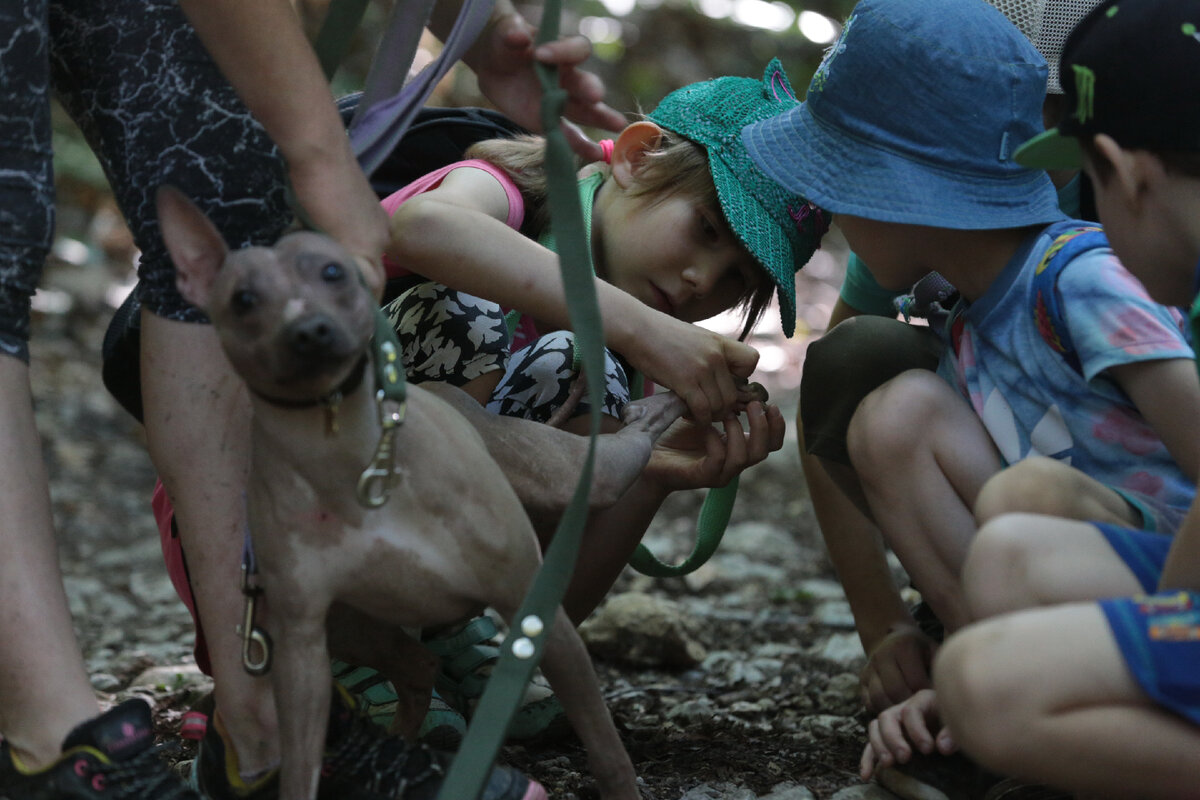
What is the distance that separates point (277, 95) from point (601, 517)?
1.14 meters

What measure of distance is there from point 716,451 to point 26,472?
3.85 feet

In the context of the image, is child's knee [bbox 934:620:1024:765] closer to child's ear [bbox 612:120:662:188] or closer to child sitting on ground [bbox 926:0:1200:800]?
child sitting on ground [bbox 926:0:1200:800]

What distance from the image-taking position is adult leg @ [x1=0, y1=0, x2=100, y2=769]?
1.71 metres

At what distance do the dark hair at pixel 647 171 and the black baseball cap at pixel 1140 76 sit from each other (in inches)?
38.2

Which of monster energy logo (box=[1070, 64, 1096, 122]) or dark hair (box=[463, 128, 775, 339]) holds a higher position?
monster energy logo (box=[1070, 64, 1096, 122])

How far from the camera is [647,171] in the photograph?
105 inches

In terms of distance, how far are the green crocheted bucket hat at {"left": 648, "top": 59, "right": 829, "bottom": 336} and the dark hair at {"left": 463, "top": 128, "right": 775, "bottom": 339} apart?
0.12ft

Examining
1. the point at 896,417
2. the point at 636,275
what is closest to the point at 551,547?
the point at 896,417

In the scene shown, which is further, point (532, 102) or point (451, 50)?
point (532, 102)

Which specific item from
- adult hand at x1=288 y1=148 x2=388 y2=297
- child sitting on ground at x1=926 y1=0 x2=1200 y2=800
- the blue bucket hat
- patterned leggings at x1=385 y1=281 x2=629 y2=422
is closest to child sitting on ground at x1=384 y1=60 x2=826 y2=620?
patterned leggings at x1=385 y1=281 x2=629 y2=422

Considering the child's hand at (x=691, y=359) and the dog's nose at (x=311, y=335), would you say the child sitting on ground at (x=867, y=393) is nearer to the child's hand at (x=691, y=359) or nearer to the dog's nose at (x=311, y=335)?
the child's hand at (x=691, y=359)

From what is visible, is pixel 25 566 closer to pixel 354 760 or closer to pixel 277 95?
pixel 354 760

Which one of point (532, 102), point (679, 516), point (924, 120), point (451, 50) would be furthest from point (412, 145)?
point (679, 516)

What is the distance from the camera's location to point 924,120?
215 cm
